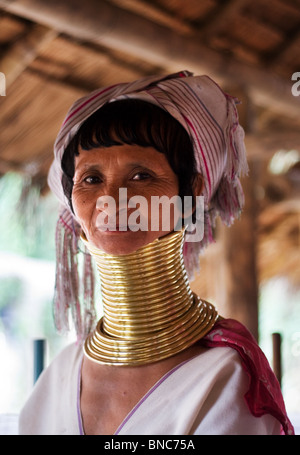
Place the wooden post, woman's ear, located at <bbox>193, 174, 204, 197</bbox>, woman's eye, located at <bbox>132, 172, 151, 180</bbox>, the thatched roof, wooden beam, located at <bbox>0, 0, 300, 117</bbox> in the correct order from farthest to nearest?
the thatched roof
wooden beam, located at <bbox>0, 0, 300, 117</bbox>
the wooden post
woman's ear, located at <bbox>193, 174, 204, 197</bbox>
woman's eye, located at <bbox>132, 172, 151, 180</bbox>

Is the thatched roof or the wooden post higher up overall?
the thatched roof

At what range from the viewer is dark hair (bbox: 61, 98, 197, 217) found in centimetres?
116

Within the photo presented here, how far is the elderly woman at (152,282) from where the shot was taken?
A: 42.7 inches

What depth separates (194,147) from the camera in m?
1.22

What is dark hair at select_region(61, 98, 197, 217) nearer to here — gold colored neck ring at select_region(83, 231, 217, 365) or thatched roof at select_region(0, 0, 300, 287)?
gold colored neck ring at select_region(83, 231, 217, 365)

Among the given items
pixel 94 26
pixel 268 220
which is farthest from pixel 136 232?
pixel 268 220

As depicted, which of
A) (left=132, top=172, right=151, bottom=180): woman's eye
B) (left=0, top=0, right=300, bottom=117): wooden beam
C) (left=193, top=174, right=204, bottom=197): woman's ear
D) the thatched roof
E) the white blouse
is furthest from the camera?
the thatched roof

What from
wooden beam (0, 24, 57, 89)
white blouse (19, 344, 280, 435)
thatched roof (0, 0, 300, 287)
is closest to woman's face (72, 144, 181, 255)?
white blouse (19, 344, 280, 435)

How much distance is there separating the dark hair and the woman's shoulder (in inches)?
17.5

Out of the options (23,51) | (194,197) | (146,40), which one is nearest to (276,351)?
(194,197)

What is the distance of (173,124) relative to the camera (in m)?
1.19

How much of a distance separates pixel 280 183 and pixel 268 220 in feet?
2.30

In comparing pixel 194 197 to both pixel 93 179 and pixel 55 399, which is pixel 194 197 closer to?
pixel 93 179
